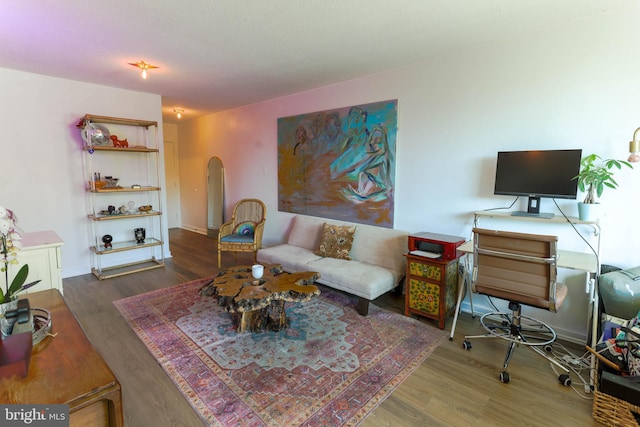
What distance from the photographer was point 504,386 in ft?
6.73

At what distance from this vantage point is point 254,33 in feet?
8.49

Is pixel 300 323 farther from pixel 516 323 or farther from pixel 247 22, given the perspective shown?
pixel 247 22

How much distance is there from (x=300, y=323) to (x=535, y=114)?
2782 millimetres

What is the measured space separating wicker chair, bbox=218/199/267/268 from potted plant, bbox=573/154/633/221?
364 centimetres

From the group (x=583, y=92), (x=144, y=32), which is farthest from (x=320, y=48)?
(x=583, y=92)

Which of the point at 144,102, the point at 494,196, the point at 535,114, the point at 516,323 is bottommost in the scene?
the point at 516,323

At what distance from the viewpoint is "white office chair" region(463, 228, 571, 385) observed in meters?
2.03

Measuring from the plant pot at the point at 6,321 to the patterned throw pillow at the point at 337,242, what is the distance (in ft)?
9.19

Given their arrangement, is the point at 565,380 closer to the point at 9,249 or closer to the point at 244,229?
the point at 9,249

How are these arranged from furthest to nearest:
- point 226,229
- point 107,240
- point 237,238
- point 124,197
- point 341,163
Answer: point 226,229 < point 124,197 < point 237,238 < point 107,240 < point 341,163

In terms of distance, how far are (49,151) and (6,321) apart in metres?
3.53

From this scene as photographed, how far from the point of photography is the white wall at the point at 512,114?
91.7 inches

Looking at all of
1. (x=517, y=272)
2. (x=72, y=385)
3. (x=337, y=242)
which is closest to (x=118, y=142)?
(x=337, y=242)

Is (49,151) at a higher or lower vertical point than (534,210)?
higher
